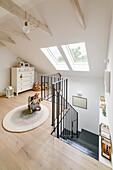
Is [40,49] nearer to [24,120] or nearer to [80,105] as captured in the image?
[24,120]

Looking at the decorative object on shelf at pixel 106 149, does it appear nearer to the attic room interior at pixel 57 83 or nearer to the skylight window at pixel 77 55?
the attic room interior at pixel 57 83

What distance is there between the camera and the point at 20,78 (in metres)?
3.94

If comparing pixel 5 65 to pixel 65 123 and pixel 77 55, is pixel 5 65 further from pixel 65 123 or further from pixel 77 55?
pixel 65 123

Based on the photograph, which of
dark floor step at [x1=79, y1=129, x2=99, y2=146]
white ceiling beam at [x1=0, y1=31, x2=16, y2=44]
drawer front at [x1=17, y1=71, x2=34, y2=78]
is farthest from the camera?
drawer front at [x1=17, y1=71, x2=34, y2=78]

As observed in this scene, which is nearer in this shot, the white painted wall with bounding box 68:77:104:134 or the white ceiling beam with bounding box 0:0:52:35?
the white ceiling beam with bounding box 0:0:52:35

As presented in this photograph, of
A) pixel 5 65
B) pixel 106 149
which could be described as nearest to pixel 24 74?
pixel 5 65

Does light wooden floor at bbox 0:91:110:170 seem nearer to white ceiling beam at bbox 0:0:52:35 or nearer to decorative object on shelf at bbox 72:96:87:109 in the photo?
white ceiling beam at bbox 0:0:52:35

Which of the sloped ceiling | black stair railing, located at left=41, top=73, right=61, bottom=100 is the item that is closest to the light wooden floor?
black stair railing, located at left=41, top=73, right=61, bottom=100

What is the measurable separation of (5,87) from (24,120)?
2557 mm

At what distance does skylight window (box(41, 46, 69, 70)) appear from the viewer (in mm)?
3521

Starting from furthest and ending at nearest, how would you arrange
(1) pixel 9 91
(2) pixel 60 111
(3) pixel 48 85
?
(3) pixel 48 85 → (1) pixel 9 91 → (2) pixel 60 111

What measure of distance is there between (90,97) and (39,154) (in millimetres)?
3239

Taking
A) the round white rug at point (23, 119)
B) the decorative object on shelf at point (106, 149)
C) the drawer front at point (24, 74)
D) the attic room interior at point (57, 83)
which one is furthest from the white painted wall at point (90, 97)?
the decorative object on shelf at point (106, 149)

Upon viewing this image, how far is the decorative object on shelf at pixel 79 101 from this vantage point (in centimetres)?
414
